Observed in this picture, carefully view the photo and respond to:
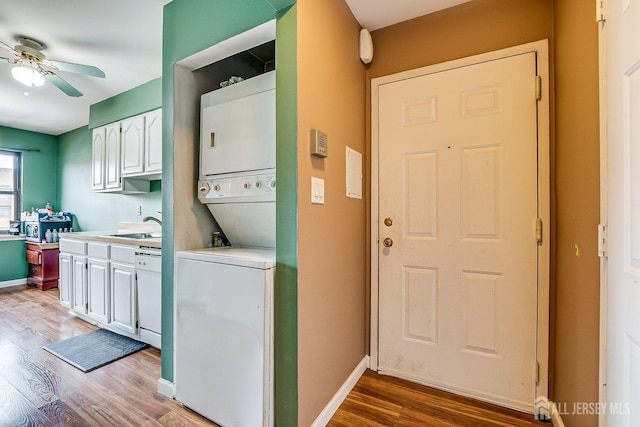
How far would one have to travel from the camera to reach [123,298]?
8.45 feet

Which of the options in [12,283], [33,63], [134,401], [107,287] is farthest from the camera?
[12,283]

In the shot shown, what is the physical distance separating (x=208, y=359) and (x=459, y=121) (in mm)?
2054

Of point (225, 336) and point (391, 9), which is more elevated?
point (391, 9)

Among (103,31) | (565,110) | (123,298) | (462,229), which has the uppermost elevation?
(103,31)

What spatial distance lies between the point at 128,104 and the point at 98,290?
82.1 inches

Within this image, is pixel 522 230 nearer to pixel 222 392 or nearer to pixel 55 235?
pixel 222 392

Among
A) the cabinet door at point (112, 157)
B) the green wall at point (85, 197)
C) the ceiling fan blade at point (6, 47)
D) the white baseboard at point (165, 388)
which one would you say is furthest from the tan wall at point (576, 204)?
the cabinet door at point (112, 157)

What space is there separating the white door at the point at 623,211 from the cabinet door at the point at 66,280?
4422mm

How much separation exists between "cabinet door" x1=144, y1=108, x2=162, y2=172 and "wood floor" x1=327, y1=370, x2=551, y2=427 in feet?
9.02

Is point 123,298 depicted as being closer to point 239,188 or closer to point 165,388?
point 165,388

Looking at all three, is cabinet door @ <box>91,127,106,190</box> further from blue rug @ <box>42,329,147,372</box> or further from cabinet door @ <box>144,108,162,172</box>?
blue rug @ <box>42,329,147,372</box>

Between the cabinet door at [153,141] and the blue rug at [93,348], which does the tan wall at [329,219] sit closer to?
the blue rug at [93,348]

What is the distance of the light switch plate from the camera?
56.6 inches

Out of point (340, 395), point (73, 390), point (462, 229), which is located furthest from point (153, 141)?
point (462, 229)
